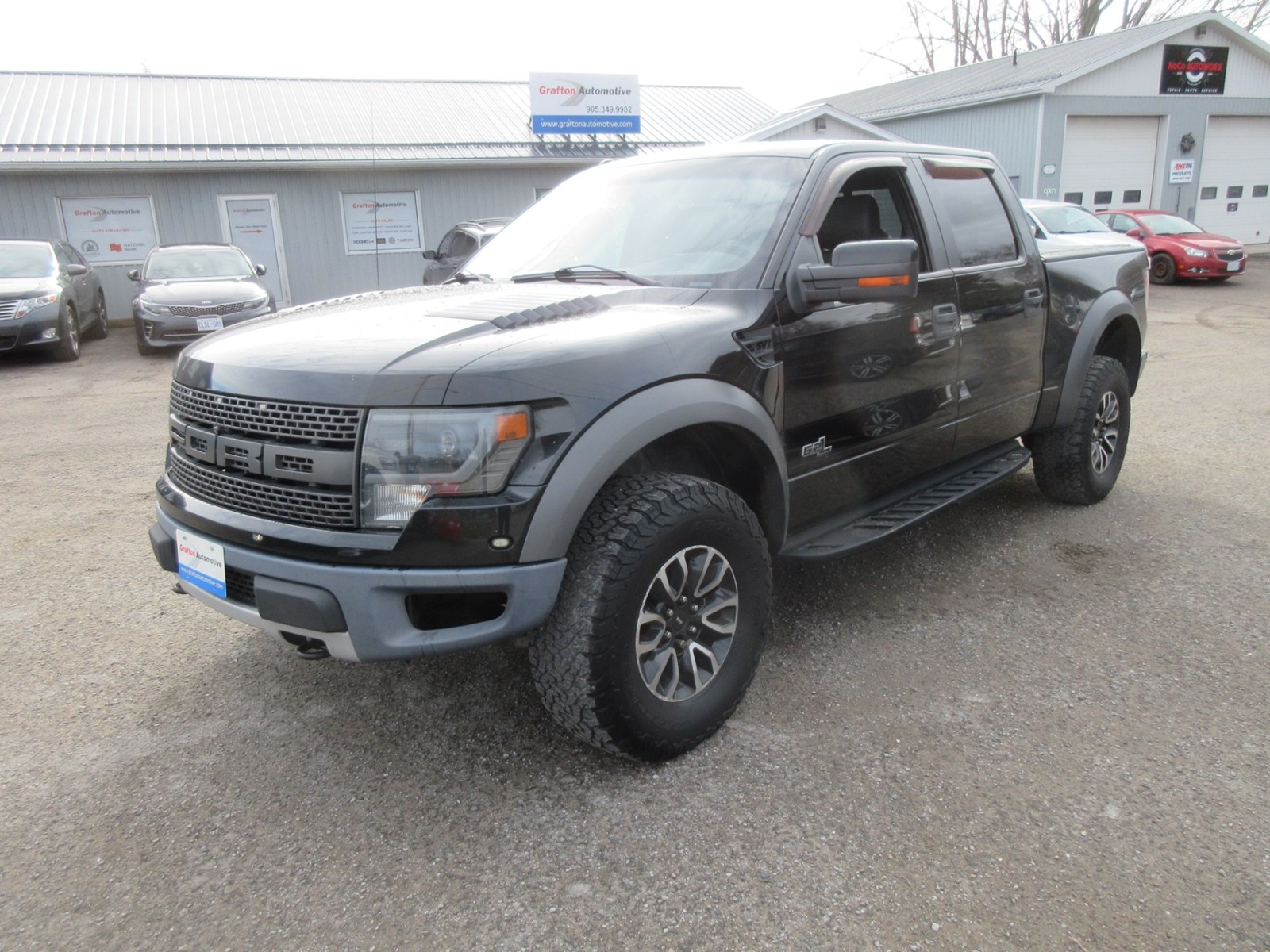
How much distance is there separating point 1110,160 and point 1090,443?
22608 mm

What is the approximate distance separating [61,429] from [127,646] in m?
5.07

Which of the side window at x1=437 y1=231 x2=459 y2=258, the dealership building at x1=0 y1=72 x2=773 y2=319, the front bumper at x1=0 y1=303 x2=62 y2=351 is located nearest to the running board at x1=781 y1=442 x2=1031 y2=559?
the side window at x1=437 y1=231 x2=459 y2=258

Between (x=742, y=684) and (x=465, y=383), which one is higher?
(x=465, y=383)

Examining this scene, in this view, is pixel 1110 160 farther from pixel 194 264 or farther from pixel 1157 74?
pixel 194 264

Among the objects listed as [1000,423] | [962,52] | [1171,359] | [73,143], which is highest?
[962,52]

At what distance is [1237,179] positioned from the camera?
24.8 meters

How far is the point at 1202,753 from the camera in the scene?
2.73 metres

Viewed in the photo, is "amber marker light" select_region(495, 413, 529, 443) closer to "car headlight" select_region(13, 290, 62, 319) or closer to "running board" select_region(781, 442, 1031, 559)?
"running board" select_region(781, 442, 1031, 559)

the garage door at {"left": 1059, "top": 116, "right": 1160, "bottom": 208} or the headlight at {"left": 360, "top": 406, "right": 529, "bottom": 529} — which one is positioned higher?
the garage door at {"left": 1059, "top": 116, "right": 1160, "bottom": 208}

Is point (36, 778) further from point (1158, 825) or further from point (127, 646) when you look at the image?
point (1158, 825)

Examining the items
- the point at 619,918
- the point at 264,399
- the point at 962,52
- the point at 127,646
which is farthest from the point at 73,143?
the point at 962,52

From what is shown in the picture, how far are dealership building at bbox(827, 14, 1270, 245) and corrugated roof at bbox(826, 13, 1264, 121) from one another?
0.19 feet

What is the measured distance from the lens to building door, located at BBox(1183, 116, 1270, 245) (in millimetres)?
24359

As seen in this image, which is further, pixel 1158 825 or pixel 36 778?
pixel 36 778
